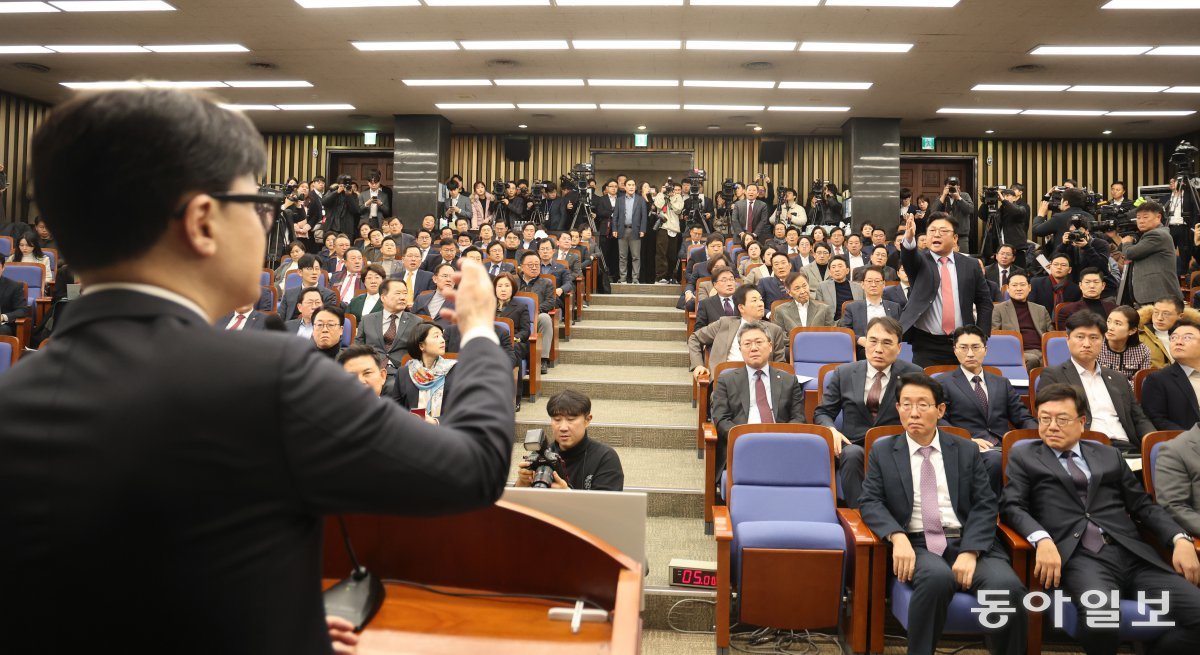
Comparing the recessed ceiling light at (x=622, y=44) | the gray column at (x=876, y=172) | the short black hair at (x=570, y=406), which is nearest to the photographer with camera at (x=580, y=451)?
the short black hair at (x=570, y=406)

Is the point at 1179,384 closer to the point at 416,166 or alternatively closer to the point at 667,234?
the point at 667,234

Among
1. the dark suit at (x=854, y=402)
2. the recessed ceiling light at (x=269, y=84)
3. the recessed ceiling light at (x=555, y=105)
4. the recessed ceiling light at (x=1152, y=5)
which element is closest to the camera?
the dark suit at (x=854, y=402)

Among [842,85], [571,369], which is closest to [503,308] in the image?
[571,369]

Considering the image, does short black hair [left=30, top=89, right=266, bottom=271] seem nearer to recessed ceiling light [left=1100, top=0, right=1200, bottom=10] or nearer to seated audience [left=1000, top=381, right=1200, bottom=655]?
seated audience [left=1000, top=381, right=1200, bottom=655]

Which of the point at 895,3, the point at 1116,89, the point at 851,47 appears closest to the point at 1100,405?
the point at 895,3

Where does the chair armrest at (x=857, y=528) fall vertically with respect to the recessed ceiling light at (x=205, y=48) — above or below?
below

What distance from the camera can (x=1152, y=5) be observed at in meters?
5.86

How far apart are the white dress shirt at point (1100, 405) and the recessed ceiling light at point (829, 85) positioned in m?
5.33

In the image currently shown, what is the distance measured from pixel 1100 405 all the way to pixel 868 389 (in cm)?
112

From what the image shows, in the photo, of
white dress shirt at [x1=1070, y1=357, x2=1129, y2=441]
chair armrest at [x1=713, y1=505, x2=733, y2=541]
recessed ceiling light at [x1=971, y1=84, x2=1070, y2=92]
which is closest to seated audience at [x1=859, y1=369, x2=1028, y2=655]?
chair armrest at [x1=713, y1=505, x2=733, y2=541]

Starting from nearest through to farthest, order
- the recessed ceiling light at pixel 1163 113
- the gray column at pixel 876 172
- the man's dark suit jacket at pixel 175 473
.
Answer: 1. the man's dark suit jacket at pixel 175 473
2. the recessed ceiling light at pixel 1163 113
3. the gray column at pixel 876 172

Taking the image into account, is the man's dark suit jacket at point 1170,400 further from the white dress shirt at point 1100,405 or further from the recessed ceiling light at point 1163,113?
the recessed ceiling light at point 1163,113

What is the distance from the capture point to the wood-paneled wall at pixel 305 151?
12031 mm

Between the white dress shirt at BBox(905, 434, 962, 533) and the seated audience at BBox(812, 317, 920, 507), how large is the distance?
58 centimetres
